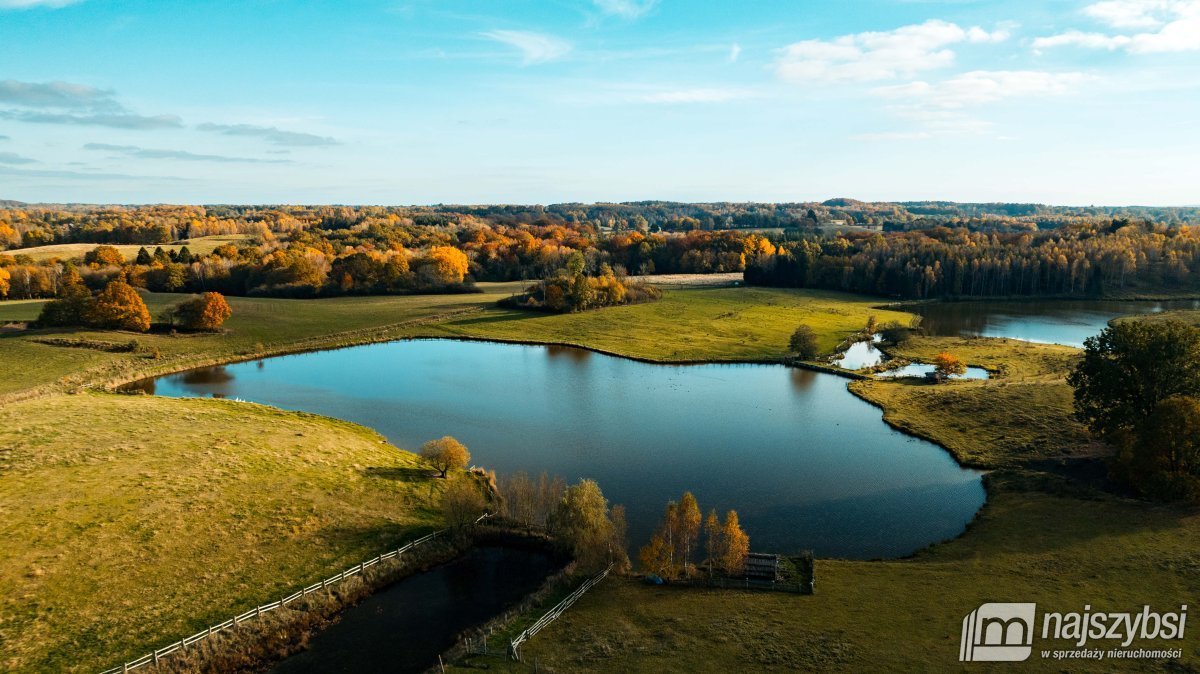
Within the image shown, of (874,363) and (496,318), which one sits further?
(496,318)

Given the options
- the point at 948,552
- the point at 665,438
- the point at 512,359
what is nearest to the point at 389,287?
the point at 512,359

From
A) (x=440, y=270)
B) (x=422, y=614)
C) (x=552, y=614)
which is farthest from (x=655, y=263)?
(x=552, y=614)

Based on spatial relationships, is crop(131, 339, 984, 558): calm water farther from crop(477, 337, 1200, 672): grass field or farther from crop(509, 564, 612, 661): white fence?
crop(509, 564, 612, 661): white fence

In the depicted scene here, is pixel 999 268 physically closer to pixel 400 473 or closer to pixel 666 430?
pixel 666 430

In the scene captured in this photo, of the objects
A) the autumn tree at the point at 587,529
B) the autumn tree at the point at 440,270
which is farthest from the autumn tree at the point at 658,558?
the autumn tree at the point at 440,270

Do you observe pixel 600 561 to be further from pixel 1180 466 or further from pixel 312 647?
pixel 1180 466
